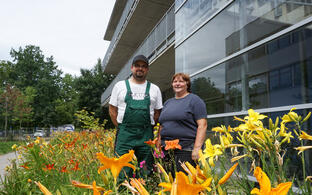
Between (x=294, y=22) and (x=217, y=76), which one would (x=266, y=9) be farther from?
(x=217, y=76)

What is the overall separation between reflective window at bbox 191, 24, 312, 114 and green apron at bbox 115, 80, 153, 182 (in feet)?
5.80

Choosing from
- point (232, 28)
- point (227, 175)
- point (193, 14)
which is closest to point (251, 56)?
point (232, 28)

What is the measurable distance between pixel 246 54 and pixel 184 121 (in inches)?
78.8

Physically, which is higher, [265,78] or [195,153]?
[265,78]

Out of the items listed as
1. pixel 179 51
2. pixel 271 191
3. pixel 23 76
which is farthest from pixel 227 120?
pixel 23 76

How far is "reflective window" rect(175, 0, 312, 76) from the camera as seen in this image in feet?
9.94

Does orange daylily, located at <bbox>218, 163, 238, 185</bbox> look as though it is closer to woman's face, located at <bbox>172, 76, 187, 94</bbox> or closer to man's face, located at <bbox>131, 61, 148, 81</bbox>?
woman's face, located at <bbox>172, 76, 187, 94</bbox>

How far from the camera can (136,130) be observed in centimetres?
257

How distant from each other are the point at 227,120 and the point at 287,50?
1.48m

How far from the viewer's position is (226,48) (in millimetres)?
4199

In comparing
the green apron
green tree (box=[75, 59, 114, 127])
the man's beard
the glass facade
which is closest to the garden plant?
the green apron

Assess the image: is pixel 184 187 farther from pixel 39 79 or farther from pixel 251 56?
pixel 39 79

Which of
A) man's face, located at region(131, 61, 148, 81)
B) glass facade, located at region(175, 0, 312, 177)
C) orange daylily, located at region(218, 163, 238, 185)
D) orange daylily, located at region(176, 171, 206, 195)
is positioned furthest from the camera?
glass facade, located at region(175, 0, 312, 177)

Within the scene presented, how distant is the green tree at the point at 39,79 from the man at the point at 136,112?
132 ft
